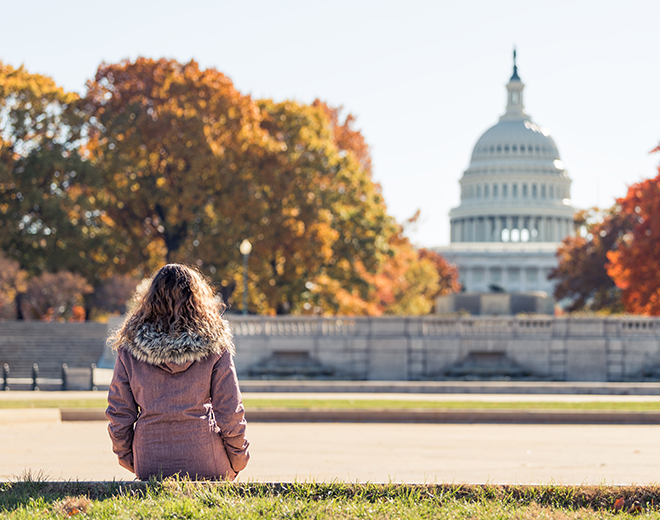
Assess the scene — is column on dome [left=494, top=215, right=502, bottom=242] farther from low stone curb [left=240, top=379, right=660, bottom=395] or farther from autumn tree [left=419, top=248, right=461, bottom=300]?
low stone curb [left=240, top=379, right=660, bottom=395]

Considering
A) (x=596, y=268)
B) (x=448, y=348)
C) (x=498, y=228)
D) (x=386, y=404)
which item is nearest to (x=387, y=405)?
(x=386, y=404)

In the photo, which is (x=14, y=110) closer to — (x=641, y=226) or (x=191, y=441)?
(x=641, y=226)

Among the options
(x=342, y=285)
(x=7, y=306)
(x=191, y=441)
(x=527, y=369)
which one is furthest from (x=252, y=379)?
(x=191, y=441)

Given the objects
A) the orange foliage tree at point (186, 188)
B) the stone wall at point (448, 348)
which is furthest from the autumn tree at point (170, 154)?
the stone wall at point (448, 348)

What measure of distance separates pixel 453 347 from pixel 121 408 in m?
27.4

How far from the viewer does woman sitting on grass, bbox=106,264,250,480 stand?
6.11 m

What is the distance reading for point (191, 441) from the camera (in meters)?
6.29

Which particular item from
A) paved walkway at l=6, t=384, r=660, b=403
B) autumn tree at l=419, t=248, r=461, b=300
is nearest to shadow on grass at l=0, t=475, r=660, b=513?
paved walkway at l=6, t=384, r=660, b=403

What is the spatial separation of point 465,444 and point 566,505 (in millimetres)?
7781

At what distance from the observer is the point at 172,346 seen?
19.9ft

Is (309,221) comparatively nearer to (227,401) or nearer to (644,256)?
(644,256)

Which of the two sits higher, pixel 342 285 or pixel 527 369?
pixel 342 285

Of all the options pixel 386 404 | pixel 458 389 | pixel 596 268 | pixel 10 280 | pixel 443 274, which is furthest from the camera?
pixel 443 274

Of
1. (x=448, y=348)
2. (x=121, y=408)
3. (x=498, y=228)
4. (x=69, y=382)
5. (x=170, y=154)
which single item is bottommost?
(x=69, y=382)
